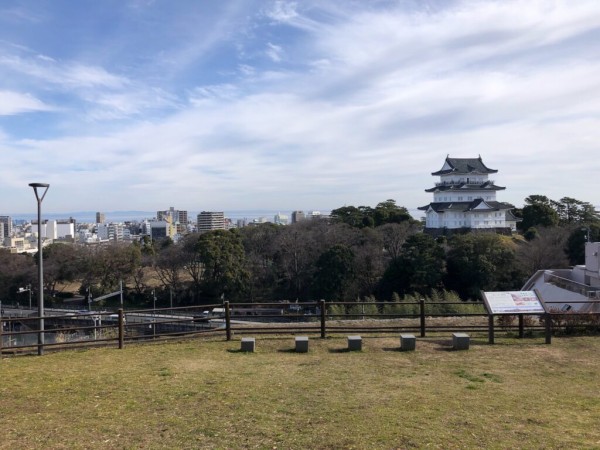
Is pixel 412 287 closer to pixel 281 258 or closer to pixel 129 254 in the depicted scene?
pixel 281 258

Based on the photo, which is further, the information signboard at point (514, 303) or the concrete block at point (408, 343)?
the information signboard at point (514, 303)

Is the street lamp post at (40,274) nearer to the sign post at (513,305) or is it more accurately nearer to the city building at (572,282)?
the sign post at (513,305)

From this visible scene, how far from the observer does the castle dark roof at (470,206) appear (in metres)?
58.1

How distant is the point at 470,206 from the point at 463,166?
802cm

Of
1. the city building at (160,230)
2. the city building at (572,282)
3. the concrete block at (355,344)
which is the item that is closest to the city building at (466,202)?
the city building at (572,282)

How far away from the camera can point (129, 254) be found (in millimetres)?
48562

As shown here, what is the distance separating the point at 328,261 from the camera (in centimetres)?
3750

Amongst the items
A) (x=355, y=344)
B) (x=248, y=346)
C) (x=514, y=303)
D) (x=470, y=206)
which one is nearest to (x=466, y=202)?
(x=470, y=206)

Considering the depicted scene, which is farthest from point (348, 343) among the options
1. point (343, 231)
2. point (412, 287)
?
point (343, 231)

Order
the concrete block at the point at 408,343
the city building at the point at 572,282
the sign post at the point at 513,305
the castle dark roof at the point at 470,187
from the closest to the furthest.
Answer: the concrete block at the point at 408,343 < the sign post at the point at 513,305 < the city building at the point at 572,282 < the castle dark roof at the point at 470,187

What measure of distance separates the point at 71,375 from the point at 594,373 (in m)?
8.78

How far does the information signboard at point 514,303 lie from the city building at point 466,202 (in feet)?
161

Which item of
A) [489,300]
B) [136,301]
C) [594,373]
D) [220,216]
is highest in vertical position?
[220,216]

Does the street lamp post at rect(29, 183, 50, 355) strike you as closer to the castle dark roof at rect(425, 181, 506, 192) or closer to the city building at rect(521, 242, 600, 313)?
the city building at rect(521, 242, 600, 313)
